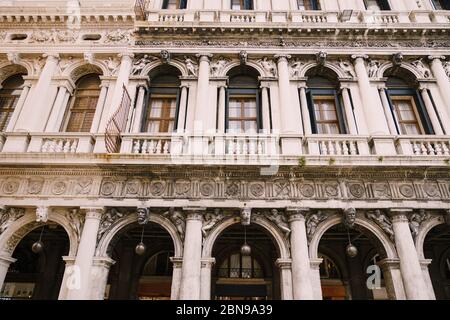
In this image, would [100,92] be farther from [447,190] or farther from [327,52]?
→ [447,190]

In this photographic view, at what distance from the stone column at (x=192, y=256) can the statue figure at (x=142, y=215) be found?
958mm

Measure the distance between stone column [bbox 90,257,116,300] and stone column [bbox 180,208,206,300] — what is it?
72.4 inches

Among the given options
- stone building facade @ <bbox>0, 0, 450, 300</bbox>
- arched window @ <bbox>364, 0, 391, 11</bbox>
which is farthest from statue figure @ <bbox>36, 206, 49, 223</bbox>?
arched window @ <bbox>364, 0, 391, 11</bbox>

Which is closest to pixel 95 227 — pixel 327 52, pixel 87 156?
pixel 87 156

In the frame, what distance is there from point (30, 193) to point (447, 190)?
10178 mm

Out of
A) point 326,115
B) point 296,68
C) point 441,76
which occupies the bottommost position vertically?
point 326,115

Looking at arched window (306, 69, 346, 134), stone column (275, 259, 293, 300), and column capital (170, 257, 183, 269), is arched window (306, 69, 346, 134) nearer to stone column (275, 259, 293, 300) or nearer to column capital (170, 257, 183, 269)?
stone column (275, 259, 293, 300)

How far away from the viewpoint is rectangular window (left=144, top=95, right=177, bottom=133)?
29.1 ft

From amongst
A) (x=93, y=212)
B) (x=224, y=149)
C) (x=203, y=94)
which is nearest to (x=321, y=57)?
(x=203, y=94)

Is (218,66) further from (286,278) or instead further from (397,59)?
(286,278)

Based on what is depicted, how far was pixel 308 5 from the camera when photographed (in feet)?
36.0

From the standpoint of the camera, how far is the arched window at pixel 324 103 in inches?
344

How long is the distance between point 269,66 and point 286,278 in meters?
6.16

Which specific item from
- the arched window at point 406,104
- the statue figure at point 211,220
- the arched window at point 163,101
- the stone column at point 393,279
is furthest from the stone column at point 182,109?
the arched window at point 406,104
